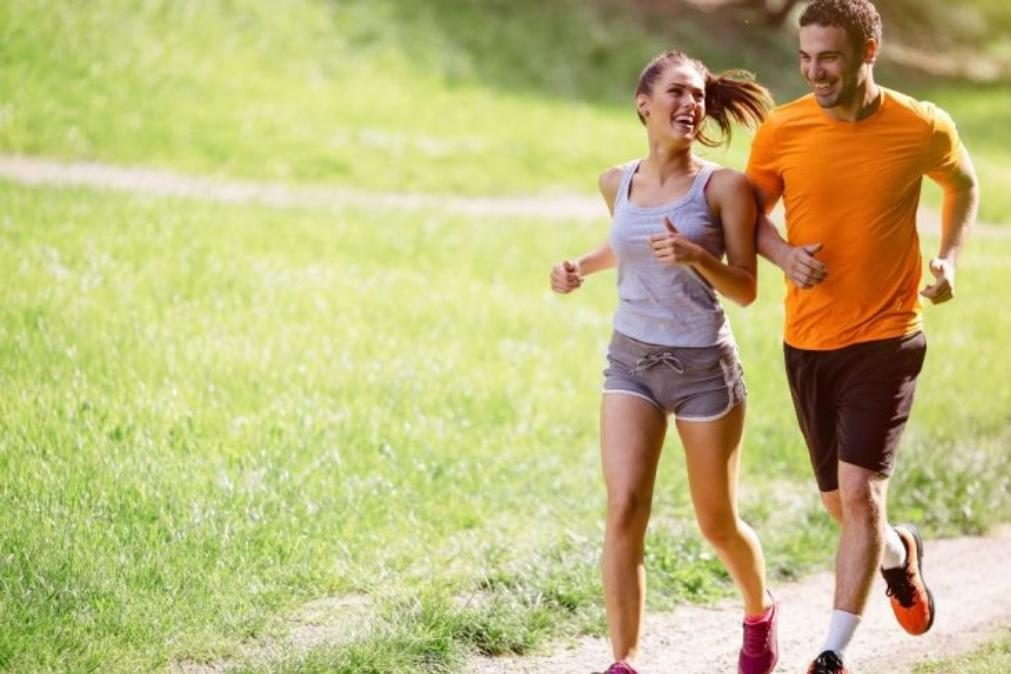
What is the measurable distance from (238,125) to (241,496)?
10.6 metres

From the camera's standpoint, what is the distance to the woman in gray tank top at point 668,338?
5383 mm

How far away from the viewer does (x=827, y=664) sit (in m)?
5.46

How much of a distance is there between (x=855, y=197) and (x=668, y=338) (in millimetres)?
906

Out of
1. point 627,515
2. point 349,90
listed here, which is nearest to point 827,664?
point 627,515

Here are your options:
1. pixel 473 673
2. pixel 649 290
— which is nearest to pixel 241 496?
pixel 473 673

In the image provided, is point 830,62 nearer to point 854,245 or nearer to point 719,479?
point 854,245

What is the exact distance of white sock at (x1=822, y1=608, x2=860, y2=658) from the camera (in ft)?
18.1

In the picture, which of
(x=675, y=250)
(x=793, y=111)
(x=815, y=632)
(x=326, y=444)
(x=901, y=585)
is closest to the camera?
(x=675, y=250)

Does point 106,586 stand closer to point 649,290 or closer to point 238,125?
point 649,290

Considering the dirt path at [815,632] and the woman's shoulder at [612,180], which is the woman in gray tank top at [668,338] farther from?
the dirt path at [815,632]

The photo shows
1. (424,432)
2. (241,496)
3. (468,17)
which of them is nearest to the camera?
(241,496)

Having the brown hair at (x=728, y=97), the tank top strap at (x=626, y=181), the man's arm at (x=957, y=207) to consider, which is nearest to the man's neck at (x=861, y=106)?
the brown hair at (x=728, y=97)

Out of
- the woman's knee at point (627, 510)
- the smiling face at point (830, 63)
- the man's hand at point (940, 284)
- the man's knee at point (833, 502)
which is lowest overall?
the man's knee at point (833, 502)

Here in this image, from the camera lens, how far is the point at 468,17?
987 inches
